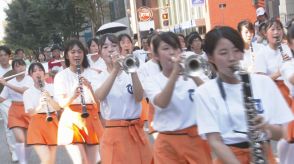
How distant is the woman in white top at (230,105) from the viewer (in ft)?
10.4

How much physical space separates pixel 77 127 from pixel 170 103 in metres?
2.20

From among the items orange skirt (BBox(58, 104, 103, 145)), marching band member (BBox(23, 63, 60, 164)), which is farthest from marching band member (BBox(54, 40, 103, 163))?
marching band member (BBox(23, 63, 60, 164))

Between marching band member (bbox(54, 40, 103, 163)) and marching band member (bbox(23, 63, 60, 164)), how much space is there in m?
0.62

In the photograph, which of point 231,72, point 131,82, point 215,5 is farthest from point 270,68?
point 215,5

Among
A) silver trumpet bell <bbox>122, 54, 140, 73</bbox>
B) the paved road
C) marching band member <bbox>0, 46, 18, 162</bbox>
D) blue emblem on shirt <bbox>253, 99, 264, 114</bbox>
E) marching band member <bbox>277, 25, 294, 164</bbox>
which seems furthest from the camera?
marching band member <bbox>0, 46, 18, 162</bbox>

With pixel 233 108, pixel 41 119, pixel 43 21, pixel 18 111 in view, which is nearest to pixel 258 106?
pixel 233 108

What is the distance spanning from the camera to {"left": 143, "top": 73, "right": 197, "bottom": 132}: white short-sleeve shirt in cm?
427

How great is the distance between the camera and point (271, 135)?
3096 millimetres

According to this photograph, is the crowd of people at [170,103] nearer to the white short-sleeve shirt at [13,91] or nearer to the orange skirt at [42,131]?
the orange skirt at [42,131]

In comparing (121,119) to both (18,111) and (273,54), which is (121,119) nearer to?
(273,54)

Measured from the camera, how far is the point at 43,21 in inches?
1491

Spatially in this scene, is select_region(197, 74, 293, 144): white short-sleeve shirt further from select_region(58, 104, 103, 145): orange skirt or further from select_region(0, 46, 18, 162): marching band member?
select_region(0, 46, 18, 162): marching band member

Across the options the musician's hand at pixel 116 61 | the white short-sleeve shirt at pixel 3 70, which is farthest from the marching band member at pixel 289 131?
the white short-sleeve shirt at pixel 3 70

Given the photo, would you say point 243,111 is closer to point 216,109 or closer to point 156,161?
point 216,109
